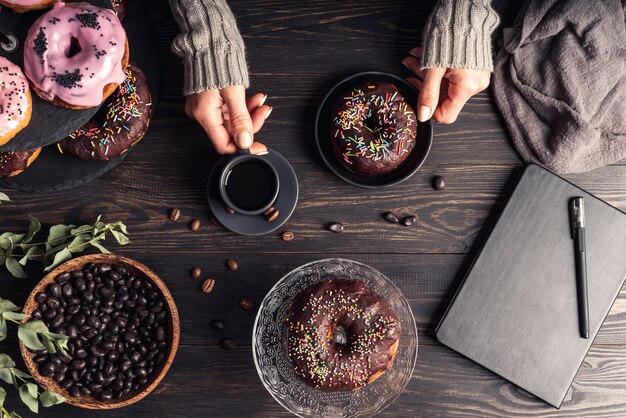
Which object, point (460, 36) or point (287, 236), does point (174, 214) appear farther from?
point (460, 36)

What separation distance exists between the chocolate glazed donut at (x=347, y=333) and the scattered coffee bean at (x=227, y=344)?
22 centimetres

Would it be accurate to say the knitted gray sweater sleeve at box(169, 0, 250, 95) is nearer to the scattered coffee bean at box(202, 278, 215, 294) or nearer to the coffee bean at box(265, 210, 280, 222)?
the coffee bean at box(265, 210, 280, 222)

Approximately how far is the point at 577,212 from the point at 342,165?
630 mm

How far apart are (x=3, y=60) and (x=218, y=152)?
538 millimetres

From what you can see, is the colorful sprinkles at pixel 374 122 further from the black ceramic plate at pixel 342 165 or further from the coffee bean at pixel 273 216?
the coffee bean at pixel 273 216

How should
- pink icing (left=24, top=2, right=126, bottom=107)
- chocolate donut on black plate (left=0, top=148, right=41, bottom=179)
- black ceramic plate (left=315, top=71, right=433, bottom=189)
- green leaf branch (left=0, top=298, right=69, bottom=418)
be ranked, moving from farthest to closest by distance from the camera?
black ceramic plate (left=315, top=71, right=433, bottom=189)
chocolate donut on black plate (left=0, top=148, right=41, bottom=179)
green leaf branch (left=0, top=298, right=69, bottom=418)
pink icing (left=24, top=2, right=126, bottom=107)

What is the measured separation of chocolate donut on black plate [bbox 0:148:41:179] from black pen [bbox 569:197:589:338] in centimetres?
139

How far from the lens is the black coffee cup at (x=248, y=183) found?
1386 mm

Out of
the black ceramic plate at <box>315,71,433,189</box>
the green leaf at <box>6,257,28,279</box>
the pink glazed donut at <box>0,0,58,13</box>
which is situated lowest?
the green leaf at <box>6,257,28,279</box>

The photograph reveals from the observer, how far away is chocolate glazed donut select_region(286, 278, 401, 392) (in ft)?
4.18

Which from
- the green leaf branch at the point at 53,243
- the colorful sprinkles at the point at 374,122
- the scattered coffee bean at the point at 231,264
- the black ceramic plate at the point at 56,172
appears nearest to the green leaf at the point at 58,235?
the green leaf branch at the point at 53,243

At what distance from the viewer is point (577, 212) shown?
1429 mm

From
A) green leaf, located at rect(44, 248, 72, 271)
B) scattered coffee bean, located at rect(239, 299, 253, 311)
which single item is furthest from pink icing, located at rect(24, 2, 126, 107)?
scattered coffee bean, located at rect(239, 299, 253, 311)

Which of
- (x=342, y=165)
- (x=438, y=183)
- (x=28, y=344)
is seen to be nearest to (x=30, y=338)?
(x=28, y=344)
